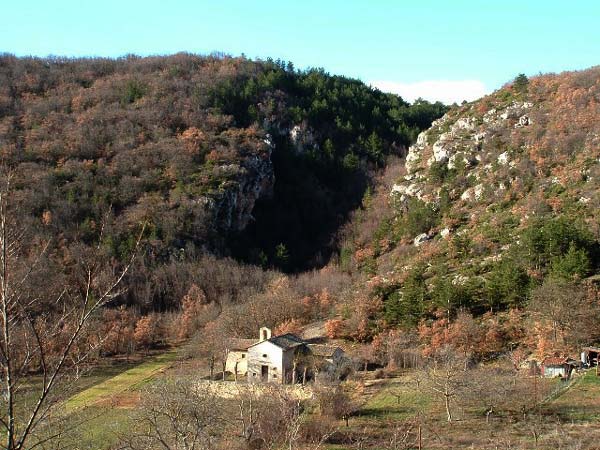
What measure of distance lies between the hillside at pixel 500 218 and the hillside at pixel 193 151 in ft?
44.7

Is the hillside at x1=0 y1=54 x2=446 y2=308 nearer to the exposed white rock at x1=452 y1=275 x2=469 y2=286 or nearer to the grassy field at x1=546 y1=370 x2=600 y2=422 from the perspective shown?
the exposed white rock at x1=452 y1=275 x2=469 y2=286

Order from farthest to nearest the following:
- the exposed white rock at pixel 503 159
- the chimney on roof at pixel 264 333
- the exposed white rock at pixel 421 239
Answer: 1. the exposed white rock at pixel 503 159
2. the exposed white rock at pixel 421 239
3. the chimney on roof at pixel 264 333

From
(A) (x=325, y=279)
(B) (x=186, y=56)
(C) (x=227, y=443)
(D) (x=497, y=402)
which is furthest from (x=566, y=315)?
(B) (x=186, y=56)

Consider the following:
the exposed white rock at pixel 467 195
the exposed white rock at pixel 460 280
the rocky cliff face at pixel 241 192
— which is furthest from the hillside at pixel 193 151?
the exposed white rock at pixel 460 280

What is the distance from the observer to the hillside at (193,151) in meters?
67.2

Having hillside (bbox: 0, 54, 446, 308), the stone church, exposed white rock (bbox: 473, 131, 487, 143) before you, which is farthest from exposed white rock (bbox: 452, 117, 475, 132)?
the stone church

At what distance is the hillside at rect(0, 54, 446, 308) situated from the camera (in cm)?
6719

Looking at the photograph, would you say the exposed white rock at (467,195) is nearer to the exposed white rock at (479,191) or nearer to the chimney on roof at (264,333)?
the exposed white rock at (479,191)

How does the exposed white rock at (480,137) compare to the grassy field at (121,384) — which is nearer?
the grassy field at (121,384)

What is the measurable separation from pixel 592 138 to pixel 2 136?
69.4 m

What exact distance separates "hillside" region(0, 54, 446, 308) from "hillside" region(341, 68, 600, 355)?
13.6 meters

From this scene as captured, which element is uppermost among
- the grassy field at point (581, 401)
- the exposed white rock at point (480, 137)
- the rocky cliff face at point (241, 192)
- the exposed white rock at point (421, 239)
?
the exposed white rock at point (480, 137)

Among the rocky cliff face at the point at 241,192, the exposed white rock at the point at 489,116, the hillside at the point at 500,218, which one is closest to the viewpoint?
the hillside at the point at 500,218

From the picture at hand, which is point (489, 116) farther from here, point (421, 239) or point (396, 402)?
point (396, 402)
